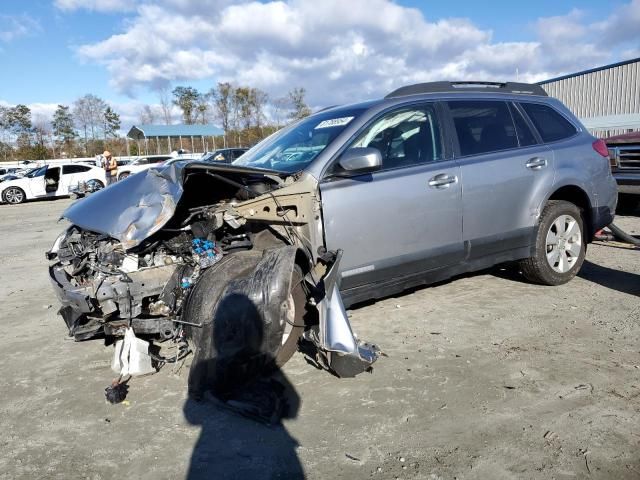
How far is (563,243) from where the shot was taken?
5043mm

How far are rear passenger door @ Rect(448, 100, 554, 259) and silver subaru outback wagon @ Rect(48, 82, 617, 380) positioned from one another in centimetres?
1

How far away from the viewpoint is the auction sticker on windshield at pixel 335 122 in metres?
4.10

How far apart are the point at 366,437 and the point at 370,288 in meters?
1.38

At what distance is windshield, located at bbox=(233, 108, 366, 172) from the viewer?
3992mm

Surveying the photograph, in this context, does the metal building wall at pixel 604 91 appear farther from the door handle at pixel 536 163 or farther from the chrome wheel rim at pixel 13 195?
the chrome wheel rim at pixel 13 195

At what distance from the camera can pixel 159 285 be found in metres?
3.55

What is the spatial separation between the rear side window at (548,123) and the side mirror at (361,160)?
2.20m

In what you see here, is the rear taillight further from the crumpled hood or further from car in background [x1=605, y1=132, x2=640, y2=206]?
the crumpled hood

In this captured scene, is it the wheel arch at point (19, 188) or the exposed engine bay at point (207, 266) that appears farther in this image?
the wheel arch at point (19, 188)

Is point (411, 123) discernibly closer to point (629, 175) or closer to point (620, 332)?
point (620, 332)

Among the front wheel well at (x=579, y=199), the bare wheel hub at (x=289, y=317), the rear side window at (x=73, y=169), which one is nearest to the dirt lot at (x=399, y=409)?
the bare wheel hub at (x=289, y=317)

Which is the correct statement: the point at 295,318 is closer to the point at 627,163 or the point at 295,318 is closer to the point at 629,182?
the point at 629,182

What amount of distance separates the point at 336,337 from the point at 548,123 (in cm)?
336

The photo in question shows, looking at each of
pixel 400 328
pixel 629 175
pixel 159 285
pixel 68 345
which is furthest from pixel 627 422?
pixel 629 175
